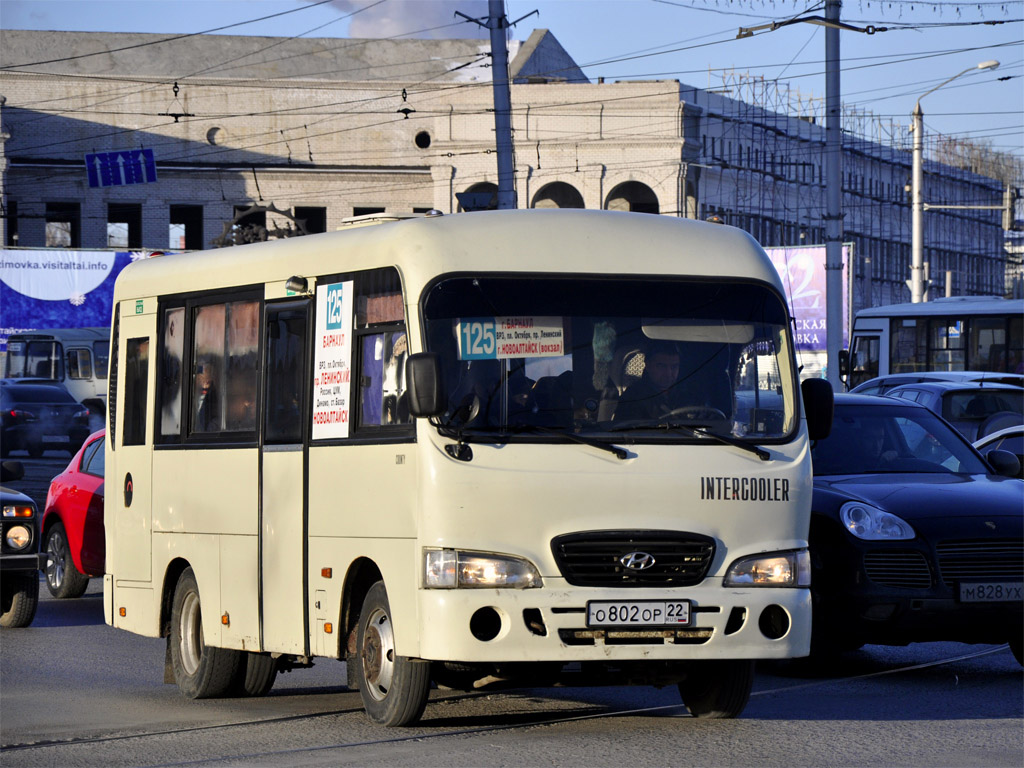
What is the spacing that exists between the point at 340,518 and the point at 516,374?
4.12 ft

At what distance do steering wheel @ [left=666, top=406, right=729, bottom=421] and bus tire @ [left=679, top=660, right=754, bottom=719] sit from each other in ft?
4.04

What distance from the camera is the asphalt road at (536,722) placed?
7777mm

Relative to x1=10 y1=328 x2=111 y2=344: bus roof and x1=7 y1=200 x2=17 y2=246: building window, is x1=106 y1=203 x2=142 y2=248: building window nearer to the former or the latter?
x1=7 y1=200 x2=17 y2=246: building window

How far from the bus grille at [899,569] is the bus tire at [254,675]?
3494 millimetres

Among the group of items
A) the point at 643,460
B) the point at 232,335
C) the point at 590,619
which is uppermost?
the point at 232,335

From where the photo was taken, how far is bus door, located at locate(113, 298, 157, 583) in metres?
10.9

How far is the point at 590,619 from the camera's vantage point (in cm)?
807

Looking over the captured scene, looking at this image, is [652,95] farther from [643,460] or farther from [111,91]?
[643,460]

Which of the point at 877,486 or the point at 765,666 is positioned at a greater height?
the point at 877,486

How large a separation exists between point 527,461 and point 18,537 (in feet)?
23.8

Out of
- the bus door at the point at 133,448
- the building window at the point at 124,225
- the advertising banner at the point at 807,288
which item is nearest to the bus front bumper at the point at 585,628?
the bus door at the point at 133,448

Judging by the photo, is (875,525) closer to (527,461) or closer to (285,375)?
(527,461)

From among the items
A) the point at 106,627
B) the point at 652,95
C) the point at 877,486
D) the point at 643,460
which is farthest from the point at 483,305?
the point at 652,95

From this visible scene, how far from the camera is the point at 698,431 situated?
846 centimetres
